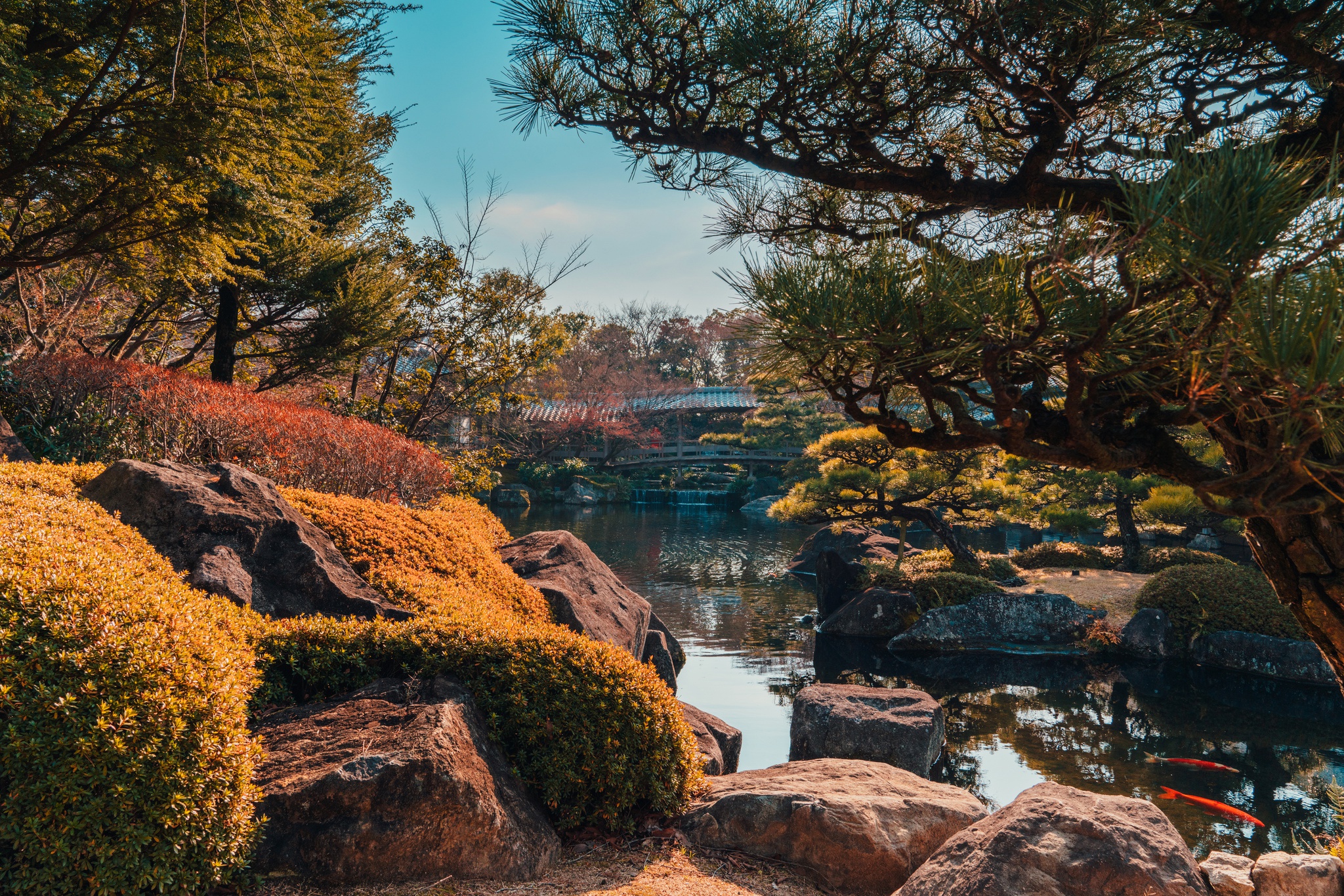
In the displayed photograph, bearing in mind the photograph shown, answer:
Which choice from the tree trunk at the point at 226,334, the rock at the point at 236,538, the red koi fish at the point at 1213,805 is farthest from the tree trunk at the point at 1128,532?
the tree trunk at the point at 226,334

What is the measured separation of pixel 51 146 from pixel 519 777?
17.4 ft

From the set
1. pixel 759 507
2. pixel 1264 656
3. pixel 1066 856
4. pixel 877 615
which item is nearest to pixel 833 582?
pixel 877 615

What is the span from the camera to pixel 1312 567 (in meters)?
2.24

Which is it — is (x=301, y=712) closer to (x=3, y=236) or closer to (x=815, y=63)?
(x=815, y=63)

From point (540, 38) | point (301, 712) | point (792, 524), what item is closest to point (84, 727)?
point (301, 712)

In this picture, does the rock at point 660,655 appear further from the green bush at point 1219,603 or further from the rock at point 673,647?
the green bush at point 1219,603

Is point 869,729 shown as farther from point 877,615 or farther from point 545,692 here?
point 877,615

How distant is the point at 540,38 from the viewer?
2686mm

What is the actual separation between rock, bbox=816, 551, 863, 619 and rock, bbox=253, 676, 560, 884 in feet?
28.1

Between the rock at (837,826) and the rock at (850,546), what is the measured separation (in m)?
10.5

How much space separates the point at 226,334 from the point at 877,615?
8.89 m

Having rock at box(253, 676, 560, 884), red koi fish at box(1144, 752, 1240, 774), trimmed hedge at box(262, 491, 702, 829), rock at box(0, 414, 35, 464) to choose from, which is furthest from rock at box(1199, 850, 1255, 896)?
rock at box(0, 414, 35, 464)

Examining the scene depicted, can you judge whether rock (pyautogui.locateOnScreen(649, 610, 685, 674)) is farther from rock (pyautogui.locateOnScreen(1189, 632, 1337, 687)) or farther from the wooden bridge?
the wooden bridge

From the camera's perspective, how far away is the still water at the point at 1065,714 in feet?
17.7
